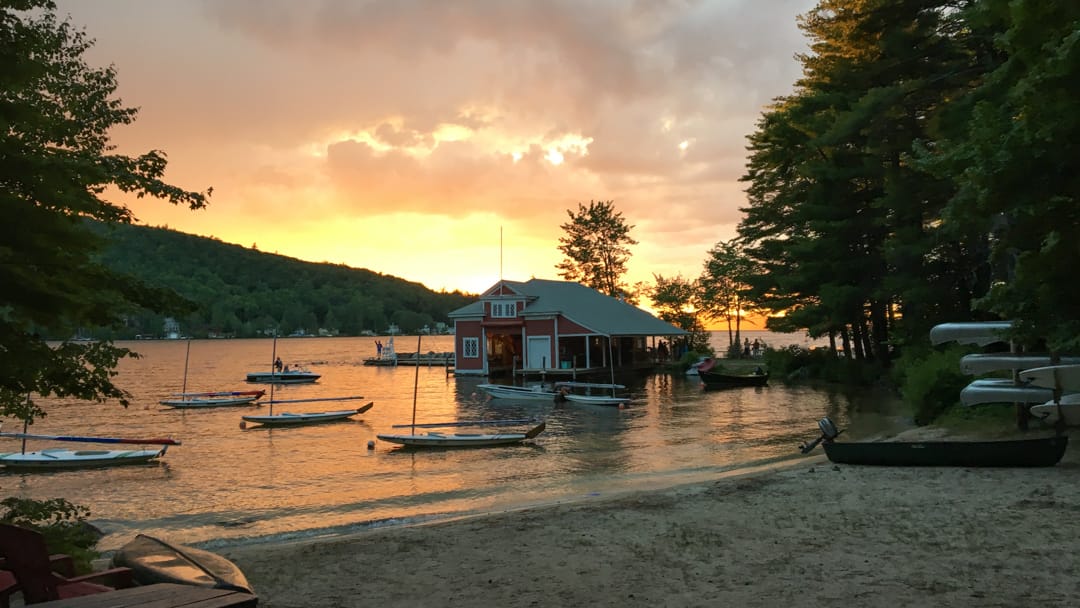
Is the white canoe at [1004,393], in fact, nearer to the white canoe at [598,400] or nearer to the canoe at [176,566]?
the canoe at [176,566]

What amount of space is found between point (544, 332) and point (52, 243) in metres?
48.0

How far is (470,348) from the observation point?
184 ft

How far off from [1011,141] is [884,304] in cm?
3371

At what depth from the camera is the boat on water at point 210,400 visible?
3956 centimetres

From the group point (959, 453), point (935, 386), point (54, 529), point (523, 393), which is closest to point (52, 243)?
point (54, 529)

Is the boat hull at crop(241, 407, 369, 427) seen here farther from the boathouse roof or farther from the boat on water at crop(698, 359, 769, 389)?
the boathouse roof

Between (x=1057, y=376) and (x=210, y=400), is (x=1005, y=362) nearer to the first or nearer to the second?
(x=1057, y=376)

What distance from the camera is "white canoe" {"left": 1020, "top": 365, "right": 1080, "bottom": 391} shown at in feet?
45.5

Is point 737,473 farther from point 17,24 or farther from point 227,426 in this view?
point 227,426

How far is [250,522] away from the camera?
13.7 meters

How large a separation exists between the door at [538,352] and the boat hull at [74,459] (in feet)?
109

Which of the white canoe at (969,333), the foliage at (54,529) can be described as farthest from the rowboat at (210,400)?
the white canoe at (969,333)

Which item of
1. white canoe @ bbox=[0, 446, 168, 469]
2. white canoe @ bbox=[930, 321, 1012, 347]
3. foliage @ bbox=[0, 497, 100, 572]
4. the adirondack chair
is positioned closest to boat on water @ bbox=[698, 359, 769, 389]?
white canoe @ bbox=[930, 321, 1012, 347]

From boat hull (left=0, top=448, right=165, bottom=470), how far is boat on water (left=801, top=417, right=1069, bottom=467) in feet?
62.6
